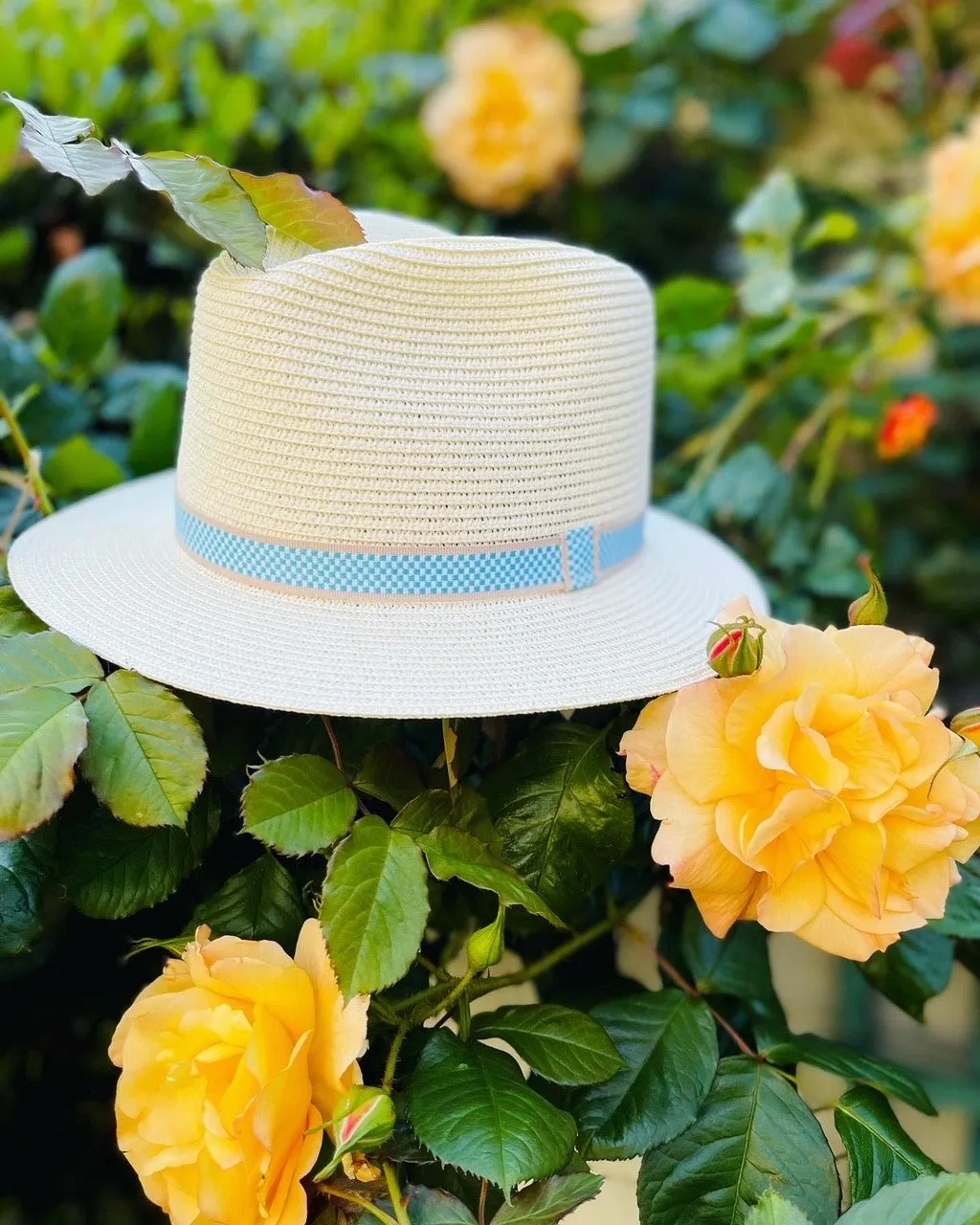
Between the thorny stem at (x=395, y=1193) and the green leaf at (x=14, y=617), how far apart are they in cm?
31

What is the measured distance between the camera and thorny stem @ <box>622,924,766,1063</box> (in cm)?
54

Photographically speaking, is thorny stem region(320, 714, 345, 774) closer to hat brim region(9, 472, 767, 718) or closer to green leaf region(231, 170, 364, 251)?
hat brim region(9, 472, 767, 718)

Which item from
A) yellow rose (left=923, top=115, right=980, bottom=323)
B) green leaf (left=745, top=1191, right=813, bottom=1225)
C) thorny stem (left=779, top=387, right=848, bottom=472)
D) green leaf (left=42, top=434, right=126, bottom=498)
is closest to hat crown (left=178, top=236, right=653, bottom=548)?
green leaf (left=42, top=434, right=126, bottom=498)

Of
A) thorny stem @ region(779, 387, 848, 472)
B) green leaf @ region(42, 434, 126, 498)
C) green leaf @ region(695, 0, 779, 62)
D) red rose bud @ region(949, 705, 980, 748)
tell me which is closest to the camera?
red rose bud @ region(949, 705, 980, 748)

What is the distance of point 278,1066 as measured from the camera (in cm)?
42

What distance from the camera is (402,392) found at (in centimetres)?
53

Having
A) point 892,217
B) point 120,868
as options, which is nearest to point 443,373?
point 120,868

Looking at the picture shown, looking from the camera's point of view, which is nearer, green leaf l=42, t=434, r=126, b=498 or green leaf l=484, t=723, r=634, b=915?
green leaf l=484, t=723, r=634, b=915

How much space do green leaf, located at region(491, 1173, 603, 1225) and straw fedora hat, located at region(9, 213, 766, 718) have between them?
0.19m

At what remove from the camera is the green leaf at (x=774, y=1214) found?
1.29 ft

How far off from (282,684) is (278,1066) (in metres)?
0.16

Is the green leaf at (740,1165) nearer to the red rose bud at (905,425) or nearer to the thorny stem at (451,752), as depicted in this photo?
the thorny stem at (451,752)

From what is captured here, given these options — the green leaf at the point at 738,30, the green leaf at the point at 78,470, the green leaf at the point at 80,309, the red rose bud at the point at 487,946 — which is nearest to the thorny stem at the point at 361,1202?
the red rose bud at the point at 487,946

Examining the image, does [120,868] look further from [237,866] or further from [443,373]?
[443,373]
